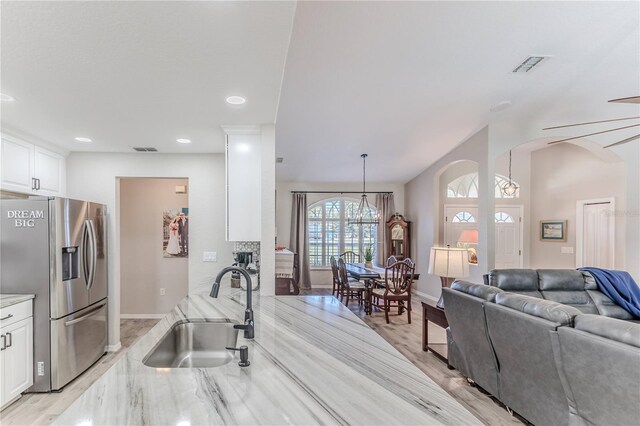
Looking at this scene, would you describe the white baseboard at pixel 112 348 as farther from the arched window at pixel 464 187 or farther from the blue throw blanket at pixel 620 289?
the arched window at pixel 464 187

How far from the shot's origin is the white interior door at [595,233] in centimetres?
535

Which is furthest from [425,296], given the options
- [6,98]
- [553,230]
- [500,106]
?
[6,98]

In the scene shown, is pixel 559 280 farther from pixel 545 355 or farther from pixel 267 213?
pixel 267 213

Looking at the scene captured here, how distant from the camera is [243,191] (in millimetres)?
2781

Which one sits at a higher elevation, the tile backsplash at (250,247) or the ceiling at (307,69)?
the ceiling at (307,69)

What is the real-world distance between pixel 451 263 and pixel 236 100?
117 inches

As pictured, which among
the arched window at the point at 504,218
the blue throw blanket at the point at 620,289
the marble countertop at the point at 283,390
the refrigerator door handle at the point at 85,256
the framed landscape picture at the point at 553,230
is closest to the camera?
the marble countertop at the point at 283,390

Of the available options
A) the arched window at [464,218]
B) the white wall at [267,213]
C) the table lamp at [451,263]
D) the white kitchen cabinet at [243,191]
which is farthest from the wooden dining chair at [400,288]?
the white kitchen cabinet at [243,191]

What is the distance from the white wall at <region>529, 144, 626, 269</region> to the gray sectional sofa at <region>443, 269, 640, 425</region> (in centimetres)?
412

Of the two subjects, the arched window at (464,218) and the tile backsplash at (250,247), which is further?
the arched window at (464,218)

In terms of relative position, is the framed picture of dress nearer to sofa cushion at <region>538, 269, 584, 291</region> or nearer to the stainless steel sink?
the stainless steel sink

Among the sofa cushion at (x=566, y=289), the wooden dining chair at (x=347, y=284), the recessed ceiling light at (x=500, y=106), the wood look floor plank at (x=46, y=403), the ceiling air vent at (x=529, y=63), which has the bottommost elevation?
the wood look floor plank at (x=46, y=403)

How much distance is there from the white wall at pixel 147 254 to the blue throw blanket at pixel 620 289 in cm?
547

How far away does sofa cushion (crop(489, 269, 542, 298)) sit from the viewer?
347cm
